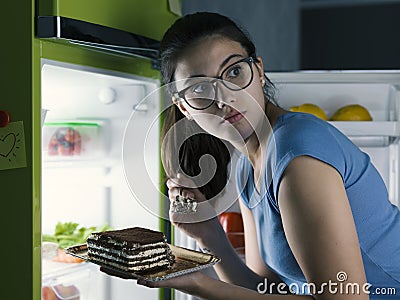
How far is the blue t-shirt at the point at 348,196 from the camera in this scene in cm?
121

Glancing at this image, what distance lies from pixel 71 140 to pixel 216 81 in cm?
71

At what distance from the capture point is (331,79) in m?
1.78

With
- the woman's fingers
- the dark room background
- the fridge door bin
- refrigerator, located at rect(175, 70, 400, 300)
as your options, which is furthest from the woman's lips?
the dark room background

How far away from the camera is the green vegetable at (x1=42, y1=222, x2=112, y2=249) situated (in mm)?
1789

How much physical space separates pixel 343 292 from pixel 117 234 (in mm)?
484

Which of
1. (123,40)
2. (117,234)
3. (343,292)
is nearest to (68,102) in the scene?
(123,40)

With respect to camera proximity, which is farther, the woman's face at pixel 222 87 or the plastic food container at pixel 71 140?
the plastic food container at pixel 71 140

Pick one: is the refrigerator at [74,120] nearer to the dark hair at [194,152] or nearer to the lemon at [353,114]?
the dark hair at [194,152]

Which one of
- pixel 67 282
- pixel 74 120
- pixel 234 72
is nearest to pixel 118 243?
pixel 234 72

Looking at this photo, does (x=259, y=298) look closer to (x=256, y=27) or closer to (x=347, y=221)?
(x=347, y=221)

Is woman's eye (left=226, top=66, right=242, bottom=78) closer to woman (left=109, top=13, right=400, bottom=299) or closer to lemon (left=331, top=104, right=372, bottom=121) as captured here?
woman (left=109, top=13, right=400, bottom=299)

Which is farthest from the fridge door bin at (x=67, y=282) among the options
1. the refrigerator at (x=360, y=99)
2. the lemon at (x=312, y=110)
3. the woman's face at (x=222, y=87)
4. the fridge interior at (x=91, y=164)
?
the lemon at (x=312, y=110)
